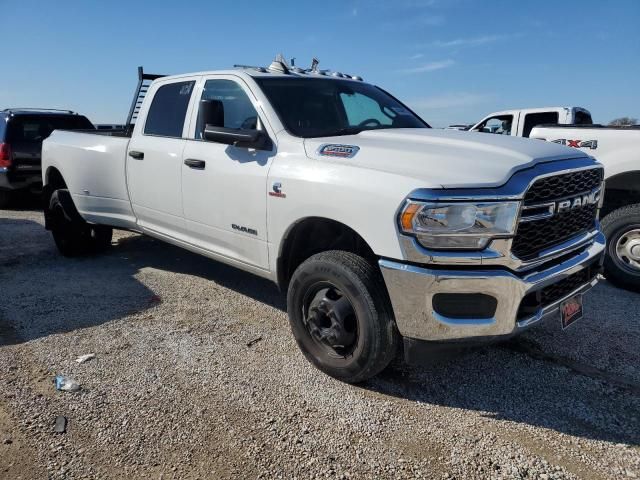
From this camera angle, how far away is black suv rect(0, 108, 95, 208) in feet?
28.5

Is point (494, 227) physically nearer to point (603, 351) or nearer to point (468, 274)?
point (468, 274)

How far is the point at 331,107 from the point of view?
3998mm

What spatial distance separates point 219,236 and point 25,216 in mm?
6692

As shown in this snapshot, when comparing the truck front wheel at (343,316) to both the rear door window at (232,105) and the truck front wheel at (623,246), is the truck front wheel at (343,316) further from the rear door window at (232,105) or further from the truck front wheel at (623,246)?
the truck front wheel at (623,246)

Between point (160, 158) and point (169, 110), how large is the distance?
1.59 ft

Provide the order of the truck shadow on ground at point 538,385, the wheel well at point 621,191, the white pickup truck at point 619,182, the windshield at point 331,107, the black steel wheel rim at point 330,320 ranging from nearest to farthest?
the truck shadow on ground at point 538,385 < the black steel wheel rim at point 330,320 < the windshield at point 331,107 < the white pickup truck at point 619,182 < the wheel well at point 621,191

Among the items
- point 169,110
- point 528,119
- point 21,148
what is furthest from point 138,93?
point 528,119

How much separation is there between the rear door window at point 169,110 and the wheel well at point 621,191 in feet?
13.4

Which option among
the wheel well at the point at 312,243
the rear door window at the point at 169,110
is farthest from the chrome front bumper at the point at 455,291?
the rear door window at the point at 169,110

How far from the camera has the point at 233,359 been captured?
3465 millimetres

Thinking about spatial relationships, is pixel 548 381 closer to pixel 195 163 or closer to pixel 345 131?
pixel 345 131

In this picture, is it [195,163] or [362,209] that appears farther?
[195,163]

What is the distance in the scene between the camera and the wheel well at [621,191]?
16.2ft

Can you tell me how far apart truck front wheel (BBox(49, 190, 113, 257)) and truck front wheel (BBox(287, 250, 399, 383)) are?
3532 millimetres
